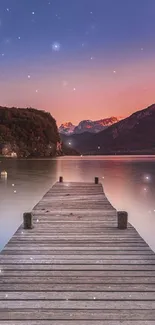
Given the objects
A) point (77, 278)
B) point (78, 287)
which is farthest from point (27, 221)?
point (78, 287)

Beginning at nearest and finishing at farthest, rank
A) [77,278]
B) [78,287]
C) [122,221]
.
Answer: [78,287] → [77,278] → [122,221]

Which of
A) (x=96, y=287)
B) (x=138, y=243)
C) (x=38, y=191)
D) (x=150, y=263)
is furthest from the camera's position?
(x=38, y=191)

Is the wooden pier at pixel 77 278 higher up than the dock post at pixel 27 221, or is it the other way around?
the dock post at pixel 27 221

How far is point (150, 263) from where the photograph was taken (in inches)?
314

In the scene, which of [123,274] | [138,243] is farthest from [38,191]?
[123,274]

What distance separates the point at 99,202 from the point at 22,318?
14.2 metres

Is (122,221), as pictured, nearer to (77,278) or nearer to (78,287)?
(77,278)

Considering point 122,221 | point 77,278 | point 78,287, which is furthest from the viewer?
point 122,221

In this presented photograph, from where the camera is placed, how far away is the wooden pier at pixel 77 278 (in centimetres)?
561

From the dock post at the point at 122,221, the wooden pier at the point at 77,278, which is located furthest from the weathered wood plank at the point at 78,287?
the dock post at the point at 122,221

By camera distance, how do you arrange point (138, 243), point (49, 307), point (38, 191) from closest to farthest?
point (49, 307), point (138, 243), point (38, 191)

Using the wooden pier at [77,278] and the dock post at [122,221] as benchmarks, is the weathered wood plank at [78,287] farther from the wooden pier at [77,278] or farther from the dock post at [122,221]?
the dock post at [122,221]

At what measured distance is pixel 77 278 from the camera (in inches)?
281

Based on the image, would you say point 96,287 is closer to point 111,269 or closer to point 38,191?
point 111,269
